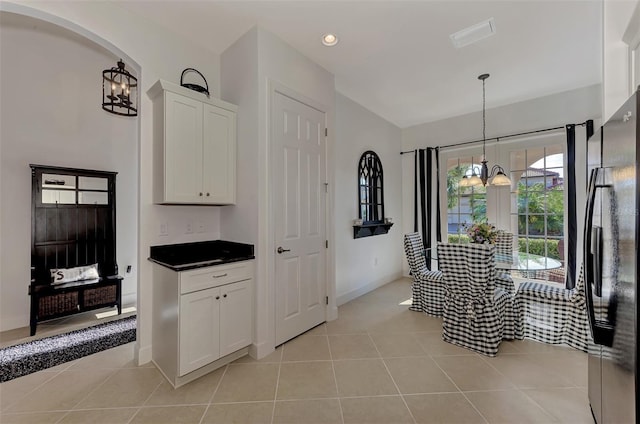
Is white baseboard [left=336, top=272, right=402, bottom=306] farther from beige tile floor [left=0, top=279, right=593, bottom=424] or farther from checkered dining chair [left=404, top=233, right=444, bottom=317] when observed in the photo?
beige tile floor [left=0, top=279, right=593, bottom=424]

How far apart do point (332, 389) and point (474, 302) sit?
1.52m

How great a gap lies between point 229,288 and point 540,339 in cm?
→ 302

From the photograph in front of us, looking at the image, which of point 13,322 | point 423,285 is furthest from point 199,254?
point 423,285

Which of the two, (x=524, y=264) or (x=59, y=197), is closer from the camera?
(x=524, y=264)

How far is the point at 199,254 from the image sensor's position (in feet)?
8.73

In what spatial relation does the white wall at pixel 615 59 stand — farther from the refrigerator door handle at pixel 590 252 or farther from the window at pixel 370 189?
the window at pixel 370 189

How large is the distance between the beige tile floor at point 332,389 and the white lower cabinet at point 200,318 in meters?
0.13

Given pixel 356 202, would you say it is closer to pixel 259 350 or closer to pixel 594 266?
pixel 259 350

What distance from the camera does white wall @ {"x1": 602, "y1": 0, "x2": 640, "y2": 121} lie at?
1.60 metres

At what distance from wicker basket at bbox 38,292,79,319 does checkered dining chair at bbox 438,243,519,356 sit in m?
4.06

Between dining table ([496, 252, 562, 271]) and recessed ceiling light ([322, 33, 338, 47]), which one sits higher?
recessed ceiling light ([322, 33, 338, 47])

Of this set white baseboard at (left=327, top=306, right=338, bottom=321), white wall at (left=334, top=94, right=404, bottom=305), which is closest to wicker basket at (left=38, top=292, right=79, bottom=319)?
white baseboard at (left=327, top=306, right=338, bottom=321)

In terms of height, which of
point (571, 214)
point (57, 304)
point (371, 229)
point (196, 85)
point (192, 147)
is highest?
point (196, 85)

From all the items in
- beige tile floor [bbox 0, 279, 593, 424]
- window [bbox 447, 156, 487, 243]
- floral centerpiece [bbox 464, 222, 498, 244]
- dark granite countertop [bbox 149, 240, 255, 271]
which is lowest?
beige tile floor [bbox 0, 279, 593, 424]
